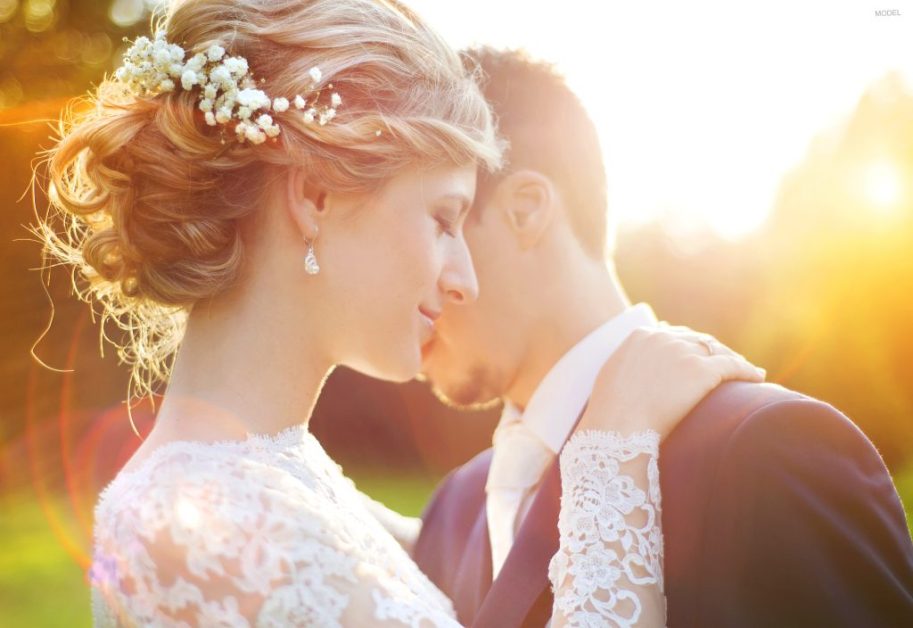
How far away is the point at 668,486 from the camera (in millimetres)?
2490

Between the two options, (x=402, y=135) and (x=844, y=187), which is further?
(x=844, y=187)

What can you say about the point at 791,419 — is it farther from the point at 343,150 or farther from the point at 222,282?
the point at 222,282

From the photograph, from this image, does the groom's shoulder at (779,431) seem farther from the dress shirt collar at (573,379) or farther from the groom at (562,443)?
the dress shirt collar at (573,379)

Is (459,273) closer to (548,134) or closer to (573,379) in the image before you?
(573,379)

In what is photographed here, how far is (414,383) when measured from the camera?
50.5 feet

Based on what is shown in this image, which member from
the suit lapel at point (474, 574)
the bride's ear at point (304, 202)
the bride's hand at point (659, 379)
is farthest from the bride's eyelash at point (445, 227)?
the suit lapel at point (474, 574)

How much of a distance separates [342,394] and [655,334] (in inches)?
541

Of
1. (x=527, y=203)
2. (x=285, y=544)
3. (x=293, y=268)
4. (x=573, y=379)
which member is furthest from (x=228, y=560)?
(x=527, y=203)

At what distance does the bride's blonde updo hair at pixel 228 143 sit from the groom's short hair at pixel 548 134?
108 centimetres

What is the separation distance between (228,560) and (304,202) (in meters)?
0.92

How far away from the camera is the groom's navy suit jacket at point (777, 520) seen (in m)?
2.23

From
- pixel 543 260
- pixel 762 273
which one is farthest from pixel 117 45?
pixel 543 260

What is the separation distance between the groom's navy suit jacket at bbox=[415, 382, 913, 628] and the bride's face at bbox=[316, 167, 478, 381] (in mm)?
787

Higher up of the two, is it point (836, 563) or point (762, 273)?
point (836, 563)
